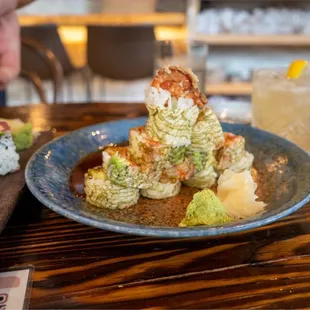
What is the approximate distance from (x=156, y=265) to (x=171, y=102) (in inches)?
10.7

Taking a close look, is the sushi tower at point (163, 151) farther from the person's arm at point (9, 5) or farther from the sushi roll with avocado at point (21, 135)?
the person's arm at point (9, 5)

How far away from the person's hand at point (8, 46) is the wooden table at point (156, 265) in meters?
0.67

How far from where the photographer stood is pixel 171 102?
2.57 ft

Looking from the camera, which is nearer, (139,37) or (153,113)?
(153,113)

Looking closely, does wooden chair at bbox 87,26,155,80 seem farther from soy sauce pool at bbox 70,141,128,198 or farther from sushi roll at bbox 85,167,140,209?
sushi roll at bbox 85,167,140,209

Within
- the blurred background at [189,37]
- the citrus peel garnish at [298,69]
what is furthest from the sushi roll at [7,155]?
the blurred background at [189,37]

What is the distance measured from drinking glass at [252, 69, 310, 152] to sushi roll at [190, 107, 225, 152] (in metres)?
0.30

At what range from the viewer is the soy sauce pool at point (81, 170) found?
0.83m

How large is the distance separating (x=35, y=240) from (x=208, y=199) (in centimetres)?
28

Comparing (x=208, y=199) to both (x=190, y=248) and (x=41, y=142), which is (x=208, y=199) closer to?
(x=190, y=248)

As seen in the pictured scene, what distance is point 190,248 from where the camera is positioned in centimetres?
71

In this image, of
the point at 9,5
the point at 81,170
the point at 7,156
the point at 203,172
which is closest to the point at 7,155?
the point at 7,156

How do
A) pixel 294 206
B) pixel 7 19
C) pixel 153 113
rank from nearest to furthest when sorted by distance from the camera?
pixel 294 206 → pixel 153 113 → pixel 7 19

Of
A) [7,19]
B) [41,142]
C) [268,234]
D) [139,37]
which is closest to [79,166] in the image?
[41,142]
